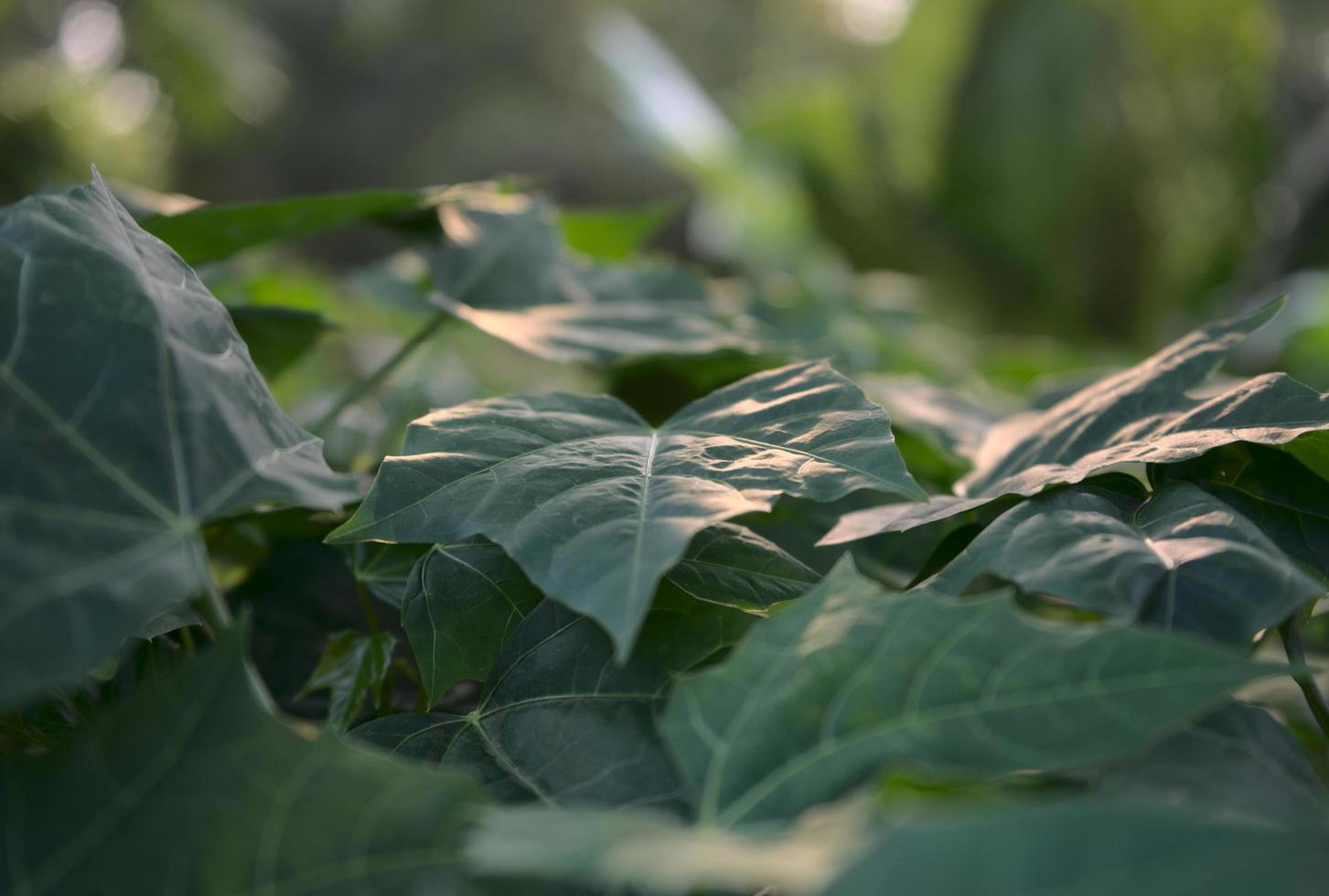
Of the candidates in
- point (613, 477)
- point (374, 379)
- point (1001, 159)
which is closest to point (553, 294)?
point (374, 379)

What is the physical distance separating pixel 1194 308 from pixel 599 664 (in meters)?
1.44

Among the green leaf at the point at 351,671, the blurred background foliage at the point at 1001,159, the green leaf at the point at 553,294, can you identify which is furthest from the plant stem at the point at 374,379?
the blurred background foliage at the point at 1001,159

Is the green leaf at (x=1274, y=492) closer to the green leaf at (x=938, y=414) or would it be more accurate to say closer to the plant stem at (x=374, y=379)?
the green leaf at (x=938, y=414)

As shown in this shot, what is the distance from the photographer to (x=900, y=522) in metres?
0.27

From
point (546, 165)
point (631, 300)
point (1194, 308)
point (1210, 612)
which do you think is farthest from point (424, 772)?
point (546, 165)

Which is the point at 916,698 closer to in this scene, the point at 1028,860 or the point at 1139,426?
the point at 1028,860

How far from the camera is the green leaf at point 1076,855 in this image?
0.44 feet

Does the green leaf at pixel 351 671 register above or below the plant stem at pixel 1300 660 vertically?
below

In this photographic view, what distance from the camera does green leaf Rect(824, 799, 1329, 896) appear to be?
5.3 inches

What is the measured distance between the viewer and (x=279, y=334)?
1.35 ft

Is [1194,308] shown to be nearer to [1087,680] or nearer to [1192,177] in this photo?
[1192,177]

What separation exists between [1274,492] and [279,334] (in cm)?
38

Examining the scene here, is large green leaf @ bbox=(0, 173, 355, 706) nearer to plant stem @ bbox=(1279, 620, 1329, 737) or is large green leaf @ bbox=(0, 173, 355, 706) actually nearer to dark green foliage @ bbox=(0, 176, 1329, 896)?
dark green foliage @ bbox=(0, 176, 1329, 896)

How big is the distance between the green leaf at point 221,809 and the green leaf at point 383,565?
10cm
